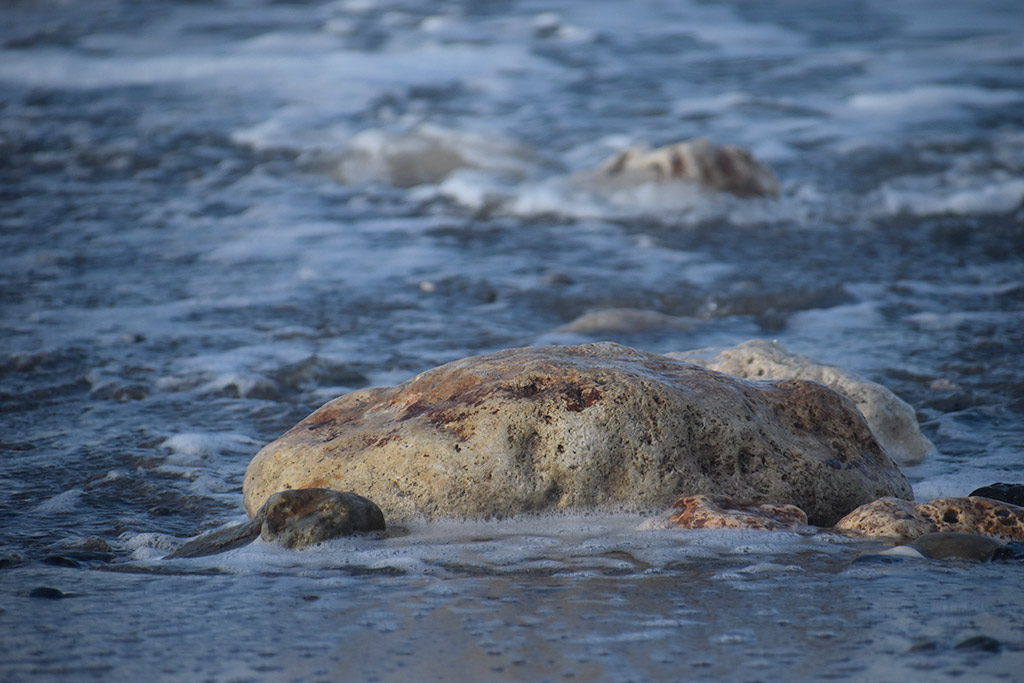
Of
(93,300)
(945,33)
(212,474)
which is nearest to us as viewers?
(212,474)

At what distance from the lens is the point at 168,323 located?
5777 mm

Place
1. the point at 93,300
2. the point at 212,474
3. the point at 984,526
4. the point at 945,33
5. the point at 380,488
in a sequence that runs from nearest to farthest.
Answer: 1. the point at 984,526
2. the point at 380,488
3. the point at 212,474
4. the point at 93,300
5. the point at 945,33

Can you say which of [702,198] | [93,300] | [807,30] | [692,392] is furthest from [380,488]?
[807,30]

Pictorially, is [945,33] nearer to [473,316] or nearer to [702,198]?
[702,198]

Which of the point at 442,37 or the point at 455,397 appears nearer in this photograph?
the point at 455,397

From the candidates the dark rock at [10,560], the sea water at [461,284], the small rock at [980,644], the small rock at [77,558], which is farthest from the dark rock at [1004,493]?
the dark rock at [10,560]

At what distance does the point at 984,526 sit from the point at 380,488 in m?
1.64

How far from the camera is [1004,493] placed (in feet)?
10.3

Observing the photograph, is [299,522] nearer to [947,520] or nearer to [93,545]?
[93,545]

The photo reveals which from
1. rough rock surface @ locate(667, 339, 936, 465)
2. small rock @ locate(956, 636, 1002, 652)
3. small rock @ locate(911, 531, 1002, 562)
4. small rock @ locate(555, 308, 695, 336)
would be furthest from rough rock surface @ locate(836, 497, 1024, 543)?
small rock @ locate(555, 308, 695, 336)

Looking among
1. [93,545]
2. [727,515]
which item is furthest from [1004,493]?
[93,545]

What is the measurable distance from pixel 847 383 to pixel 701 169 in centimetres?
473

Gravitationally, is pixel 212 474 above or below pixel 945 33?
below

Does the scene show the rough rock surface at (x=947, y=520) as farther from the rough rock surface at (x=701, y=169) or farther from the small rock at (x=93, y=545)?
the rough rock surface at (x=701, y=169)
